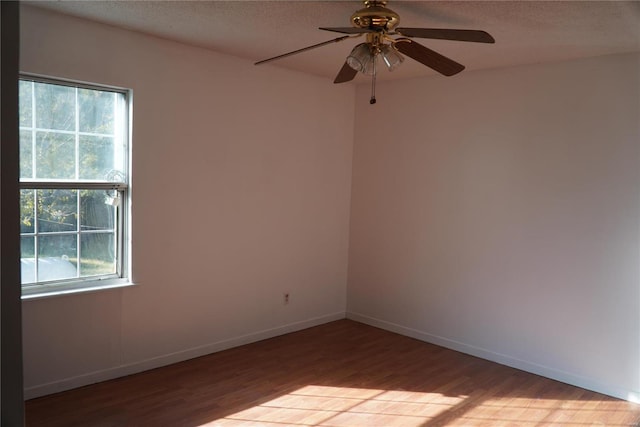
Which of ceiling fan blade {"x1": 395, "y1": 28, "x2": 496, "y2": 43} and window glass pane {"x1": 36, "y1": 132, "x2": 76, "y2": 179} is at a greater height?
ceiling fan blade {"x1": 395, "y1": 28, "x2": 496, "y2": 43}

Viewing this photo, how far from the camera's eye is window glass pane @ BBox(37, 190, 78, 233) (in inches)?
138

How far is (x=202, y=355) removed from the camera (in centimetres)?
442

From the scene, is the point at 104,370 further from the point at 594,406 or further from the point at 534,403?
the point at 594,406

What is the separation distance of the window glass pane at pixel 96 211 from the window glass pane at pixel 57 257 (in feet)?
0.47

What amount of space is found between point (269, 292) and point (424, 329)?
1530mm

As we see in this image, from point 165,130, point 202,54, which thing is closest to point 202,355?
point 165,130

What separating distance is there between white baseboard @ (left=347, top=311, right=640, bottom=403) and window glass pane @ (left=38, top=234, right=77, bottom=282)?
9.80 ft

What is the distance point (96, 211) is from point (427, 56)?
8.32ft

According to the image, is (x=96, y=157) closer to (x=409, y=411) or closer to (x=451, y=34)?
(x=451, y=34)

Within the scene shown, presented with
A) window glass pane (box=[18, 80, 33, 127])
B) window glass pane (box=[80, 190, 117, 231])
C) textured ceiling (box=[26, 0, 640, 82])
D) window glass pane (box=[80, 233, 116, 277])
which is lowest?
window glass pane (box=[80, 233, 116, 277])

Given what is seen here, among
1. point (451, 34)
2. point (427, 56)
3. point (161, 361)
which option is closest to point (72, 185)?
point (161, 361)

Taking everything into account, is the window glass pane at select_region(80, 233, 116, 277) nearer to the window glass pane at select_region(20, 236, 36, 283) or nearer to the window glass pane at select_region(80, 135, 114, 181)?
the window glass pane at select_region(20, 236, 36, 283)

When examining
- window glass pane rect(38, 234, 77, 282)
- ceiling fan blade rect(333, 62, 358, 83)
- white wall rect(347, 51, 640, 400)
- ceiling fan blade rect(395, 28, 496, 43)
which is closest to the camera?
ceiling fan blade rect(395, 28, 496, 43)

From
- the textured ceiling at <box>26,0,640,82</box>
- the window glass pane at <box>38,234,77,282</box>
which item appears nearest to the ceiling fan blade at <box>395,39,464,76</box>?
the textured ceiling at <box>26,0,640,82</box>
